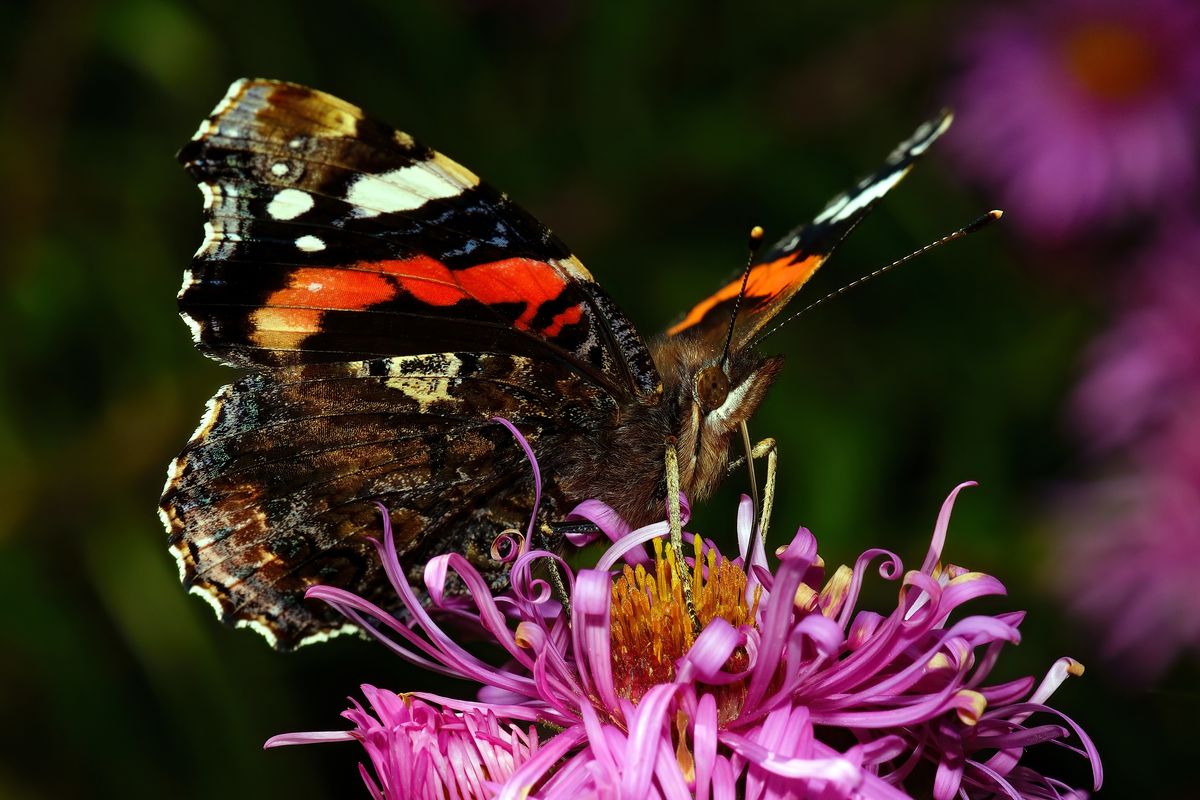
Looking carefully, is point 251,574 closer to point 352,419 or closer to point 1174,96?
point 352,419

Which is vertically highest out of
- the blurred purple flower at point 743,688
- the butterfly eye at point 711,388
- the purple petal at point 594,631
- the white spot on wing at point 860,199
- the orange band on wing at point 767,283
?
the white spot on wing at point 860,199

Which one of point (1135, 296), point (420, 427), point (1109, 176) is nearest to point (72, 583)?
point (420, 427)

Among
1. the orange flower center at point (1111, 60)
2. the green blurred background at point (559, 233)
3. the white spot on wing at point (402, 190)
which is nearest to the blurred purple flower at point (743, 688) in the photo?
the white spot on wing at point (402, 190)

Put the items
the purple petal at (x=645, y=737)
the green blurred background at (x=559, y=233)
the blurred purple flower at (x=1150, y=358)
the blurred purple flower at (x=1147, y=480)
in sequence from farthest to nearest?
Result: 1. the blurred purple flower at (x=1150, y=358)
2. the blurred purple flower at (x=1147, y=480)
3. the green blurred background at (x=559, y=233)
4. the purple petal at (x=645, y=737)

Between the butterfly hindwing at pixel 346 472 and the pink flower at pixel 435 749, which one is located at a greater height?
the butterfly hindwing at pixel 346 472

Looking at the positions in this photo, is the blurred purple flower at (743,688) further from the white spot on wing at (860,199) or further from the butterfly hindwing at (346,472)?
the white spot on wing at (860,199)

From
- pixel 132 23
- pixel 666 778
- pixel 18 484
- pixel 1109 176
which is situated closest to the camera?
pixel 666 778
